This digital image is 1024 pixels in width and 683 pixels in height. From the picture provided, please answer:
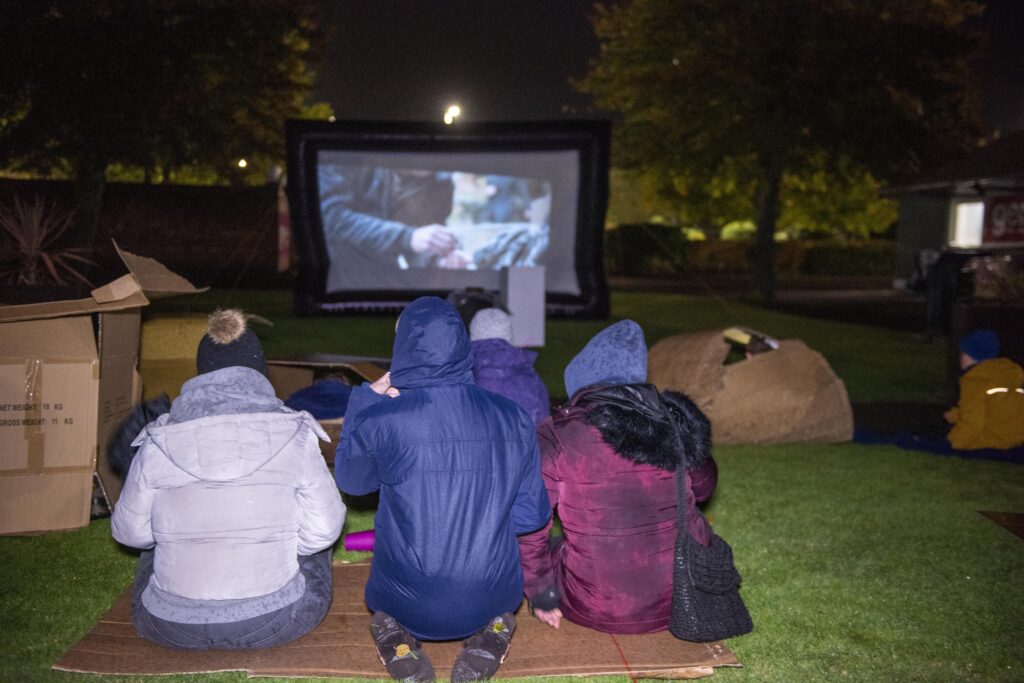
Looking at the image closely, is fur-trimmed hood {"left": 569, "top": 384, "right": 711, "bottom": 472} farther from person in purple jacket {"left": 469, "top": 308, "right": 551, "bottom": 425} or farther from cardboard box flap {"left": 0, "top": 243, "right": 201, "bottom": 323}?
cardboard box flap {"left": 0, "top": 243, "right": 201, "bottom": 323}

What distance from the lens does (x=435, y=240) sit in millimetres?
17531

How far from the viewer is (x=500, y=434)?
10.1 ft

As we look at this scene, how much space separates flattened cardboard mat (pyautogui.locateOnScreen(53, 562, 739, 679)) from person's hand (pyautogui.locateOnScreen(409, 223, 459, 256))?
14.1m

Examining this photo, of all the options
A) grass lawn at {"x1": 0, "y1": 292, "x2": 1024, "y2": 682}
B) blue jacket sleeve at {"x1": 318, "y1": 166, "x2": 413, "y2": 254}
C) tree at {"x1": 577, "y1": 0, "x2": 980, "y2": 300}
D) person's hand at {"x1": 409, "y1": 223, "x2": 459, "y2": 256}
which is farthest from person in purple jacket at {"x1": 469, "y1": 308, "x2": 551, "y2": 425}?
tree at {"x1": 577, "y1": 0, "x2": 980, "y2": 300}

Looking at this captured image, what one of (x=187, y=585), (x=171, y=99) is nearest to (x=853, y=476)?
(x=187, y=585)

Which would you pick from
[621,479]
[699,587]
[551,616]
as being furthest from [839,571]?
[621,479]

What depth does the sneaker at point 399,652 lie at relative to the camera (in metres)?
3.08

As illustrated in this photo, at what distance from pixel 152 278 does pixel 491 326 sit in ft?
6.13

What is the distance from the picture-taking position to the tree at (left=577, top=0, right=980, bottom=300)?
74.1ft

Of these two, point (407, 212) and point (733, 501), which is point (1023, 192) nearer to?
point (407, 212)

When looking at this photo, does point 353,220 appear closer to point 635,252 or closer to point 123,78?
point 123,78

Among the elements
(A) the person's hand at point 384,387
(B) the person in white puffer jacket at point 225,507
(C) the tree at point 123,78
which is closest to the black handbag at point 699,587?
(A) the person's hand at point 384,387

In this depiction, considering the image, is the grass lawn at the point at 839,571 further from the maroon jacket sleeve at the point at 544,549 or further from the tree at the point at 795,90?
the tree at the point at 795,90

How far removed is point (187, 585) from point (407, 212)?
1481 centimetres
